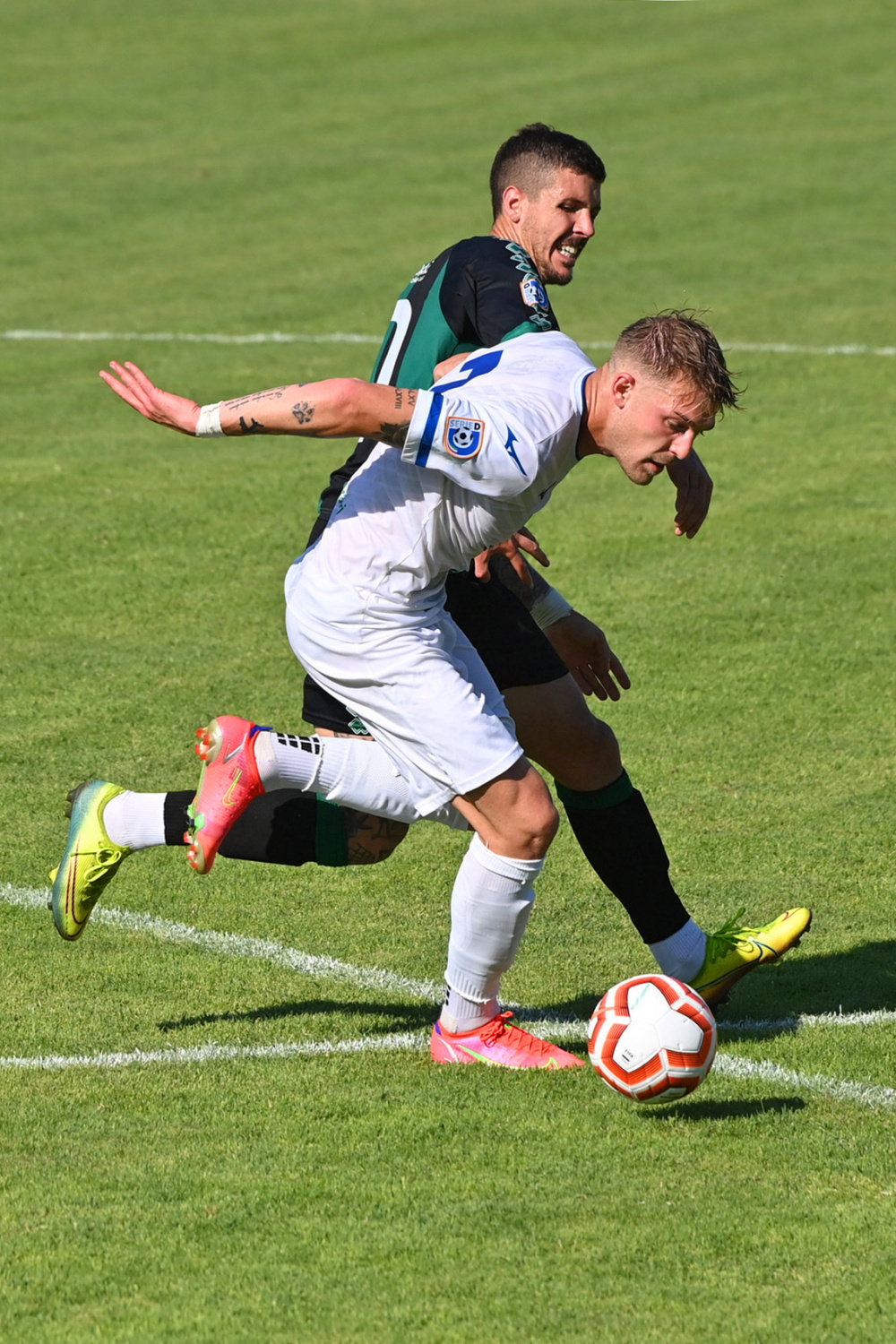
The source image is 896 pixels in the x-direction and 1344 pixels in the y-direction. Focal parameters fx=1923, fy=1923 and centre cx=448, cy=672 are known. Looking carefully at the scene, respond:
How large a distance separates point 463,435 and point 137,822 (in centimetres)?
166

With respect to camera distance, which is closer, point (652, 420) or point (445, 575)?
point (652, 420)

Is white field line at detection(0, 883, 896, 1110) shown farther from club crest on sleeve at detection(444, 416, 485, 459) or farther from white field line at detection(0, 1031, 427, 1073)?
club crest on sleeve at detection(444, 416, 485, 459)

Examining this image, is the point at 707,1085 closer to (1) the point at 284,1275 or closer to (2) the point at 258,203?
(1) the point at 284,1275

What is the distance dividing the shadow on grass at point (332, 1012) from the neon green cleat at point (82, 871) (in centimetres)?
40

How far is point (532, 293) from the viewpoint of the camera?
18.0 ft

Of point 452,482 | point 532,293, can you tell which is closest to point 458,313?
point 532,293

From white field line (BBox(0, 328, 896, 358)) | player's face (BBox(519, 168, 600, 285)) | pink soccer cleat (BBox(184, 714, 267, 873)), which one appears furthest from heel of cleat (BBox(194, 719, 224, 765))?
white field line (BBox(0, 328, 896, 358))

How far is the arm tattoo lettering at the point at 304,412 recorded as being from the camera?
4.61m

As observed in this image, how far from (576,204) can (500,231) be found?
0.25 metres

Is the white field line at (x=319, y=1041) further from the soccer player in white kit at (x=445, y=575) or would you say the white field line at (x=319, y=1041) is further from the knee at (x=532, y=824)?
the knee at (x=532, y=824)

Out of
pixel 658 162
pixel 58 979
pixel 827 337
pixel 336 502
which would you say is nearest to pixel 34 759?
pixel 58 979

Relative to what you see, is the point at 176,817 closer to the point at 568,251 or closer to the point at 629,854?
the point at 629,854

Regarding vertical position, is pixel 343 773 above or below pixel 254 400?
below

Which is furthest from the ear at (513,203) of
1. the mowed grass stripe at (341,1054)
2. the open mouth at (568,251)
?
the mowed grass stripe at (341,1054)
